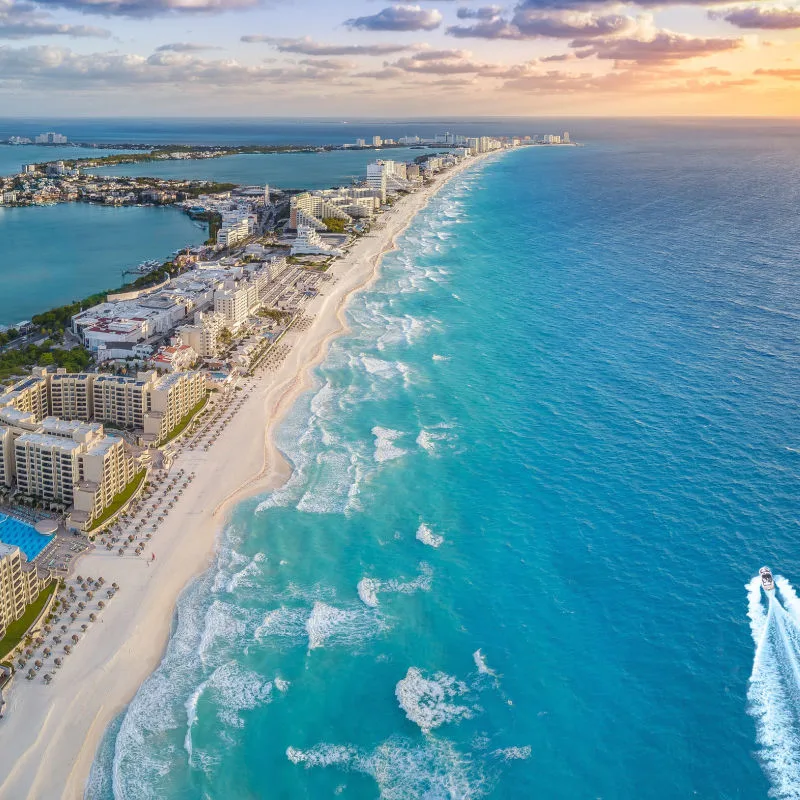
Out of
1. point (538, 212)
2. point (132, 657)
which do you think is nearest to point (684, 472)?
point (132, 657)

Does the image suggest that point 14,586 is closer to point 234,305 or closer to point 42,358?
point 42,358

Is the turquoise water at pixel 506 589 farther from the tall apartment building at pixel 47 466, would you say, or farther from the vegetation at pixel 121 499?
the tall apartment building at pixel 47 466

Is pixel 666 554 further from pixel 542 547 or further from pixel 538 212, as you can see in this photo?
pixel 538 212

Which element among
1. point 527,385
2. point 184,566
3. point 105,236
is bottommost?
point 184,566

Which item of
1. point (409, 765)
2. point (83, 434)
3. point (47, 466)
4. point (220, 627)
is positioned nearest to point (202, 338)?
point (83, 434)

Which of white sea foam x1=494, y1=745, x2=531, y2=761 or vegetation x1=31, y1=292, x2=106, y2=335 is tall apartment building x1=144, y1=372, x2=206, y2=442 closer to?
vegetation x1=31, y1=292, x2=106, y2=335

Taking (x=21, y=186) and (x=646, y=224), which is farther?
(x=21, y=186)

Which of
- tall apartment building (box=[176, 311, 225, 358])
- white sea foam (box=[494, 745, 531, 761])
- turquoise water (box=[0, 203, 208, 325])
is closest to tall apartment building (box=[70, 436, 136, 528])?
tall apartment building (box=[176, 311, 225, 358])

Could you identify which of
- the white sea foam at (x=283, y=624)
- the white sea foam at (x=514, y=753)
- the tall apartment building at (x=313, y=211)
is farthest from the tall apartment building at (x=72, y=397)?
the tall apartment building at (x=313, y=211)

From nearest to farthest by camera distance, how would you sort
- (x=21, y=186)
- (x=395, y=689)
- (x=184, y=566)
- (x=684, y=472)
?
(x=395, y=689)
(x=184, y=566)
(x=684, y=472)
(x=21, y=186)
